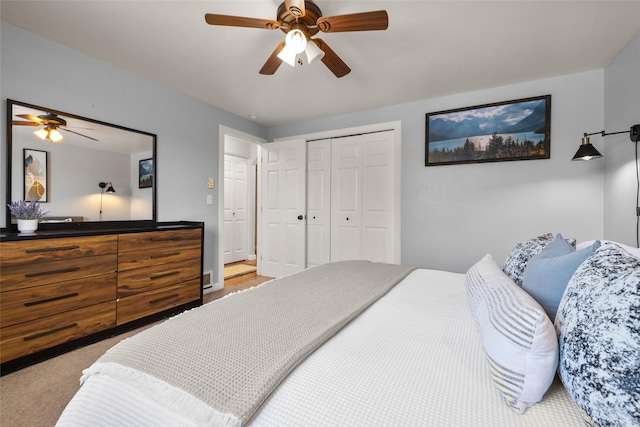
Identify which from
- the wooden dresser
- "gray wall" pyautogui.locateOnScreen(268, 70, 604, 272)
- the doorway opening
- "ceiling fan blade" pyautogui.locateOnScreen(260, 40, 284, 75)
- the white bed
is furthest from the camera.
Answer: the doorway opening

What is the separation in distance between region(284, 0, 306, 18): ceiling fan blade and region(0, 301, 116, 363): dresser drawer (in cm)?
249

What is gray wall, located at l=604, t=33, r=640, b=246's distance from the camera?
81.4 inches

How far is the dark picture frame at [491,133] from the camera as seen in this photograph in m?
2.75

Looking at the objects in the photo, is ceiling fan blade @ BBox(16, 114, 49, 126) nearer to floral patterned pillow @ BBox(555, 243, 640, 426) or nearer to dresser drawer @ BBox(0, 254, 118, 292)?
dresser drawer @ BBox(0, 254, 118, 292)

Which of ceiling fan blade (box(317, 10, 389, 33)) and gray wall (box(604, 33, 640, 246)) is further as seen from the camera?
gray wall (box(604, 33, 640, 246))

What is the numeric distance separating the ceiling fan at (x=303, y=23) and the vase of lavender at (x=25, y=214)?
6.11 ft

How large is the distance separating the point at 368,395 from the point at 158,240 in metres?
2.46

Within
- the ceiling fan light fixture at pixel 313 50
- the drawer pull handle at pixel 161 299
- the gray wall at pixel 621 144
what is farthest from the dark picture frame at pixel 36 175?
the gray wall at pixel 621 144

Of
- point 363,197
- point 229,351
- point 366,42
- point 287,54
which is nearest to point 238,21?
point 287,54

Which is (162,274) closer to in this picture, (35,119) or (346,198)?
(35,119)

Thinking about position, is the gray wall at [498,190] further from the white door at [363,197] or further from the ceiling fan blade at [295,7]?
the ceiling fan blade at [295,7]

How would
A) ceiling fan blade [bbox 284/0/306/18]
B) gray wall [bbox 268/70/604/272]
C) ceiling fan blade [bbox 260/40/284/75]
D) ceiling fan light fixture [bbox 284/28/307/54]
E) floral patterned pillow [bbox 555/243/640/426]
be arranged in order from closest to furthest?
floral patterned pillow [bbox 555/243/640/426] → ceiling fan blade [bbox 284/0/306/18] → ceiling fan light fixture [bbox 284/28/307/54] → ceiling fan blade [bbox 260/40/284/75] → gray wall [bbox 268/70/604/272]

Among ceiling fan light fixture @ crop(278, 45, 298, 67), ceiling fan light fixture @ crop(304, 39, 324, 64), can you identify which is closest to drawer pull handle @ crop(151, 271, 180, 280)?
ceiling fan light fixture @ crop(278, 45, 298, 67)

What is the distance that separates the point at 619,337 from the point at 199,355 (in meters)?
1.00
